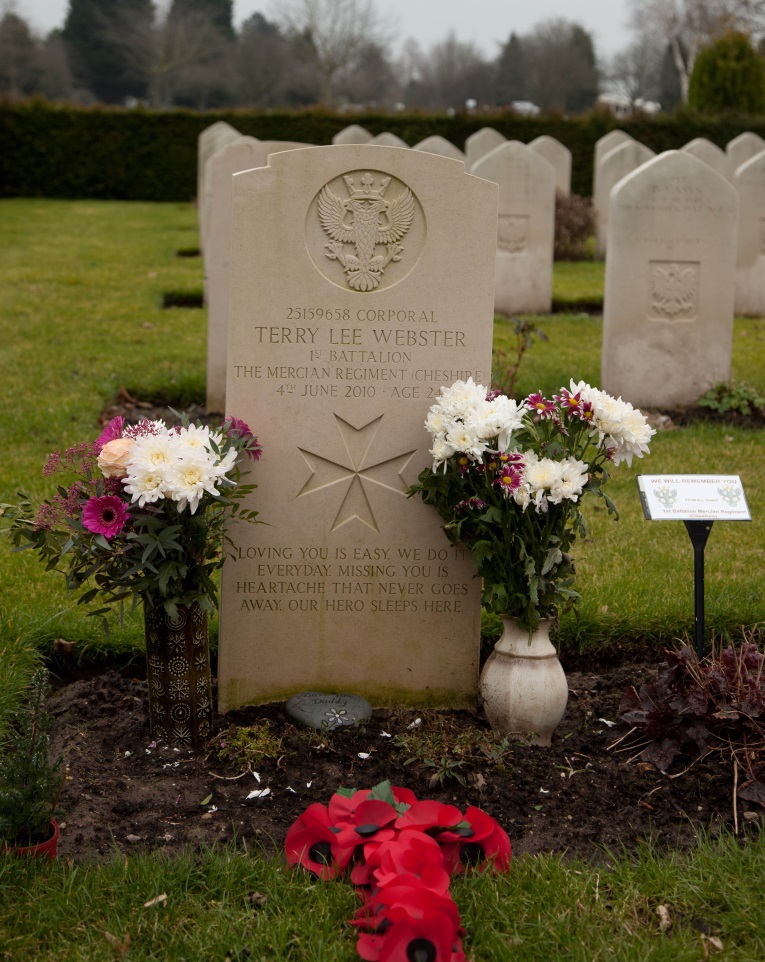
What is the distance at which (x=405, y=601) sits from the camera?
3797mm

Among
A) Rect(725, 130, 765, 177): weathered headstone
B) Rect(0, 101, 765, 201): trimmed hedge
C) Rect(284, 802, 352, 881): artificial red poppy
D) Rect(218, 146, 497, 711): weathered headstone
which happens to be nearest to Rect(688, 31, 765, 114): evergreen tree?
Rect(0, 101, 765, 201): trimmed hedge

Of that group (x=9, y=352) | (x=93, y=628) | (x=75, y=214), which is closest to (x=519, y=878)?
(x=93, y=628)

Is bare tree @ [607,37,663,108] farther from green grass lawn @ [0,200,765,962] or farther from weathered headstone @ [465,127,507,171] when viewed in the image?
green grass lawn @ [0,200,765,962]

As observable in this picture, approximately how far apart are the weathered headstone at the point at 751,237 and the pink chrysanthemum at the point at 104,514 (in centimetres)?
1020

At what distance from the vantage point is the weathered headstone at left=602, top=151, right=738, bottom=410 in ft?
24.7

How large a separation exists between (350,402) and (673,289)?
477 cm

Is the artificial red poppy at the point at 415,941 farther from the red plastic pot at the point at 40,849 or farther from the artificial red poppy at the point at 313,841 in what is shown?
the red plastic pot at the point at 40,849

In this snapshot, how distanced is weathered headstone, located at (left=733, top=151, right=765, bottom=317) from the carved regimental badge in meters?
9.20

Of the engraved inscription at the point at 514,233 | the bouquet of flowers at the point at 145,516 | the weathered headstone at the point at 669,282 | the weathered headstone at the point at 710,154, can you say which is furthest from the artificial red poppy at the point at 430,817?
the weathered headstone at the point at 710,154

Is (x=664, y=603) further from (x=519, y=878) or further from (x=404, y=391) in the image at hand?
(x=519, y=878)

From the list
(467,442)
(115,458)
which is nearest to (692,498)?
(467,442)

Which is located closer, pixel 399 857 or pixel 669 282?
pixel 399 857

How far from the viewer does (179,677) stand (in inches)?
136

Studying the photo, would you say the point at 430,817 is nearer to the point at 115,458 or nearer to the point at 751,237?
the point at 115,458
